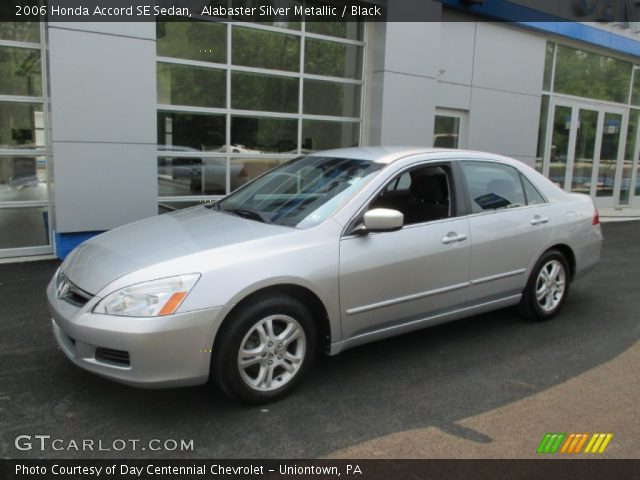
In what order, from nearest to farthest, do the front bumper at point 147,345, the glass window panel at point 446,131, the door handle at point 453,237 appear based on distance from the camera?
the front bumper at point 147,345 < the door handle at point 453,237 < the glass window panel at point 446,131

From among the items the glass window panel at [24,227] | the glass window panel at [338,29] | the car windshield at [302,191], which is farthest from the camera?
the glass window panel at [338,29]

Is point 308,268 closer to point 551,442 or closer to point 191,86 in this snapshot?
point 551,442

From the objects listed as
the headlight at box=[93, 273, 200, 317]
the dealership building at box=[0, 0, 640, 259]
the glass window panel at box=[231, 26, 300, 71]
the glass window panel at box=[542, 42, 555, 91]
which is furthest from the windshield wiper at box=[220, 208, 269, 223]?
the glass window panel at box=[542, 42, 555, 91]

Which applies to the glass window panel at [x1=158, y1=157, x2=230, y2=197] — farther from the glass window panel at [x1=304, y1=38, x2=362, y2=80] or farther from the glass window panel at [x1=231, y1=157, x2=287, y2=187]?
the glass window panel at [x1=304, y1=38, x2=362, y2=80]

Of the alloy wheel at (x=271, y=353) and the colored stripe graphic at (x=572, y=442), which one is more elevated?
the alloy wheel at (x=271, y=353)

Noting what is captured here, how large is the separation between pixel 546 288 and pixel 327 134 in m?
5.47

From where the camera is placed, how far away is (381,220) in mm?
3672

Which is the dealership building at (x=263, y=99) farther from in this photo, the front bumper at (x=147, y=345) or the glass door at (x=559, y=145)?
the front bumper at (x=147, y=345)

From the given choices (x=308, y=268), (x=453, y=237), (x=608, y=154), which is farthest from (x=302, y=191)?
(x=608, y=154)

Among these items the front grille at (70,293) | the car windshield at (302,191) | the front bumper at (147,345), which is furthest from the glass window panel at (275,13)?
the front bumper at (147,345)

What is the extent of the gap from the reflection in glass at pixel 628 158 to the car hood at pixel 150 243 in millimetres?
14072

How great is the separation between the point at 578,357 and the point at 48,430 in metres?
3.73

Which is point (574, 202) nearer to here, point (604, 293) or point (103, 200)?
point (604, 293)

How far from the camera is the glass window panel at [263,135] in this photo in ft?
28.2
